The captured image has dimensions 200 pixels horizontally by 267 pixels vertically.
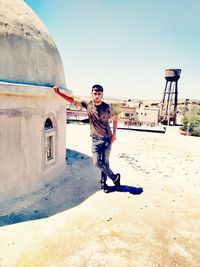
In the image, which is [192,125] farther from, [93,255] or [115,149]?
[93,255]

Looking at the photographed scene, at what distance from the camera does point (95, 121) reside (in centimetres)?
600

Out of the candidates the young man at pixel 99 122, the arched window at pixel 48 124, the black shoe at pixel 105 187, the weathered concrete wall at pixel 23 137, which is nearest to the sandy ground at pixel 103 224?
the black shoe at pixel 105 187

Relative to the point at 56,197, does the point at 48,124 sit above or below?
above

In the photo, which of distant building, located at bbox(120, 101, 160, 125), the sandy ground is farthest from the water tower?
the sandy ground

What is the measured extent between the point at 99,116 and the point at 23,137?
84.9 inches

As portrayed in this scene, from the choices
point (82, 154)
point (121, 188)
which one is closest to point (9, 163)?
point (121, 188)

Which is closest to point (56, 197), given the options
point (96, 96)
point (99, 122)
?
point (99, 122)

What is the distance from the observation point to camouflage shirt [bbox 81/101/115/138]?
232 inches

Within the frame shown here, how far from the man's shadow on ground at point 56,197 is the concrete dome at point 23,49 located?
3220 mm

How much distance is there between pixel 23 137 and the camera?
18.3ft

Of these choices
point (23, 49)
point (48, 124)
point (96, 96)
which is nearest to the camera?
point (23, 49)

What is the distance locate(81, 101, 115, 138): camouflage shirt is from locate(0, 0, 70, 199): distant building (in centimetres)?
125

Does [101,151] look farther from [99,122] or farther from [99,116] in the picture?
[99,116]

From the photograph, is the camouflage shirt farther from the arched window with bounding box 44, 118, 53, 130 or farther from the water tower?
the water tower
